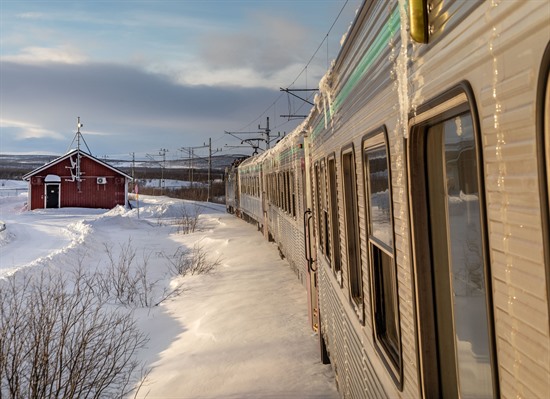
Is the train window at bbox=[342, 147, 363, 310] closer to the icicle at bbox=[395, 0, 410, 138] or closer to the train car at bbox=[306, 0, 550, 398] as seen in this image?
the train car at bbox=[306, 0, 550, 398]

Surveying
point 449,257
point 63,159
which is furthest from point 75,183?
point 449,257

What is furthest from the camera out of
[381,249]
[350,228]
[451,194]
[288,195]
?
[288,195]

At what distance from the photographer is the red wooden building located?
31.4 meters

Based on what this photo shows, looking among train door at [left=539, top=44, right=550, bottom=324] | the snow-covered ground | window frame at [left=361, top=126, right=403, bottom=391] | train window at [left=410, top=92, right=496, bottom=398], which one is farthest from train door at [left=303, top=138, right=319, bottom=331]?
train door at [left=539, top=44, right=550, bottom=324]

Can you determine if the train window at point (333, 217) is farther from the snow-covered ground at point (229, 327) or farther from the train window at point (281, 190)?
the train window at point (281, 190)

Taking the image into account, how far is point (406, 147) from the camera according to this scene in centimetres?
154

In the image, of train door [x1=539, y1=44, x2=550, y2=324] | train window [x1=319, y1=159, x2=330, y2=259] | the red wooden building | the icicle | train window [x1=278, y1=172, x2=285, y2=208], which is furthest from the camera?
the red wooden building

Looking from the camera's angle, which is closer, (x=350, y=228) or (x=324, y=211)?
(x=350, y=228)

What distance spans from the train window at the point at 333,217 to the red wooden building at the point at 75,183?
3132cm

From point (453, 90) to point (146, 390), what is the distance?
16.0 feet

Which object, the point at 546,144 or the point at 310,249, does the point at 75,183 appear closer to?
the point at 310,249

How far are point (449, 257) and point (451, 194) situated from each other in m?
0.22

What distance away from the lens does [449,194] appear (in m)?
1.42

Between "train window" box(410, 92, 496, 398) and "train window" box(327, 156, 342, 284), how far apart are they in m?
2.22
